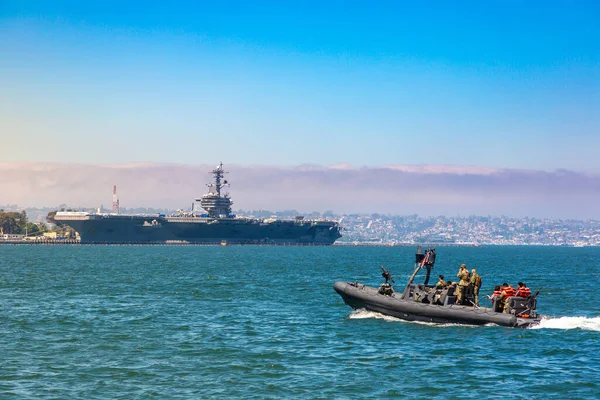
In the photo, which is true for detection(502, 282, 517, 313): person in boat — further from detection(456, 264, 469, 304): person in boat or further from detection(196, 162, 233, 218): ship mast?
detection(196, 162, 233, 218): ship mast

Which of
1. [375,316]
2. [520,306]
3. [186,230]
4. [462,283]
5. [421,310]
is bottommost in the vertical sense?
[375,316]

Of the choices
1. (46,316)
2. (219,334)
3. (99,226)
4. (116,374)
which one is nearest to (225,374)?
(116,374)

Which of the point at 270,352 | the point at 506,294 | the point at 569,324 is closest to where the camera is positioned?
the point at 270,352

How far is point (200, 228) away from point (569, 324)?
144 meters

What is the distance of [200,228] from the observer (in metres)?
172

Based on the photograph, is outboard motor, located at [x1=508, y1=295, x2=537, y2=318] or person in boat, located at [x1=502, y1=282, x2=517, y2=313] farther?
person in boat, located at [x1=502, y1=282, x2=517, y2=313]

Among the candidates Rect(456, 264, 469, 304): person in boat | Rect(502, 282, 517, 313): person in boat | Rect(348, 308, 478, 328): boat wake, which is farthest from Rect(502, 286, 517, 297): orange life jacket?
Rect(348, 308, 478, 328): boat wake

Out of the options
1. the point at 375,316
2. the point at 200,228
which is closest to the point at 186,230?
the point at 200,228

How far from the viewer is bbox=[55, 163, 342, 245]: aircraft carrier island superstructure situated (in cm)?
16575

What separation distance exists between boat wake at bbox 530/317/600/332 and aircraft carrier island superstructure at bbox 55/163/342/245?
139m

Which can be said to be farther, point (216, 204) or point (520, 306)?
point (216, 204)

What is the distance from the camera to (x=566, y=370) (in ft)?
78.5

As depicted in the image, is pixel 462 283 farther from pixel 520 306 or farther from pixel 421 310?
pixel 520 306

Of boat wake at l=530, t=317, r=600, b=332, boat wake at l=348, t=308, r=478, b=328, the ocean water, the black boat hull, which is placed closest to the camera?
the ocean water
